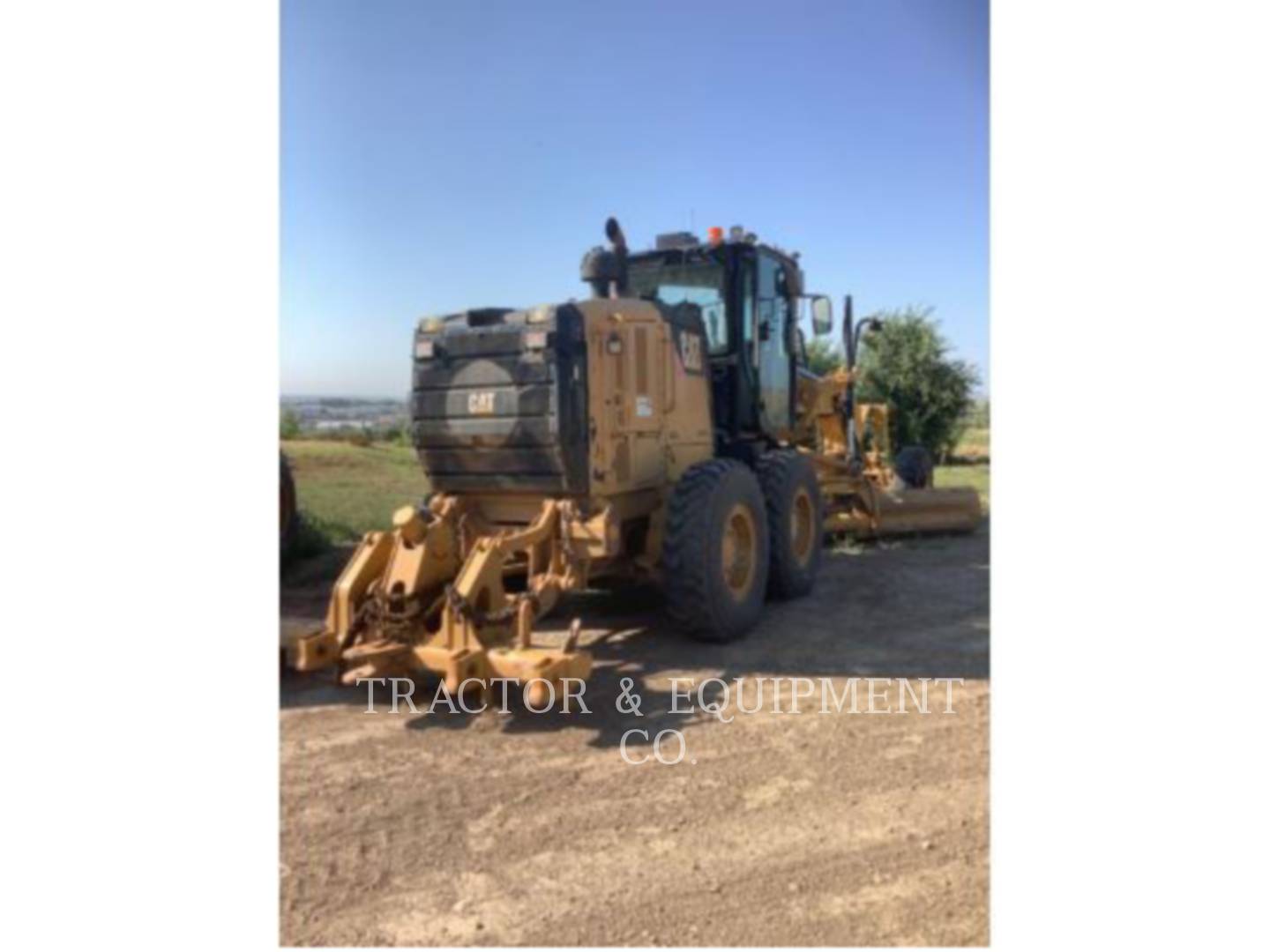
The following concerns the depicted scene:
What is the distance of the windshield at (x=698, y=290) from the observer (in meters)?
6.32

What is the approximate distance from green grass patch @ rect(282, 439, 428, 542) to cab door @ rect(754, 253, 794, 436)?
257 cm

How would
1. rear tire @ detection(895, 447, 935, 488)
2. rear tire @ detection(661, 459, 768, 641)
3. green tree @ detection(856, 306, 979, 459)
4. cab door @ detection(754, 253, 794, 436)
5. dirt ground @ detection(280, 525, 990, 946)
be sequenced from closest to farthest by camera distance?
dirt ground @ detection(280, 525, 990, 946) → rear tire @ detection(661, 459, 768, 641) → cab door @ detection(754, 253, 794, 436) → rear tire @ detection(895, 447, 935, 488) → green tree @ detection(856, 306, 979, 459)

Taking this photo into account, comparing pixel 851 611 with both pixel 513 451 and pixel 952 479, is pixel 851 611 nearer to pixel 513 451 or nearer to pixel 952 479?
pixel 513 451

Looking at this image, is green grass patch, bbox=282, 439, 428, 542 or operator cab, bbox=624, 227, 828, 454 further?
operator cab, bbox=624, 227, 828, 454

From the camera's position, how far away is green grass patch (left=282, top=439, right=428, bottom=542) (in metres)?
5.41

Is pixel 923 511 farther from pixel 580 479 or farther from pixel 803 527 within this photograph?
pixel 580 479

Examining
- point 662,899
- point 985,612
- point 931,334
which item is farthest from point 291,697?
point 931,334

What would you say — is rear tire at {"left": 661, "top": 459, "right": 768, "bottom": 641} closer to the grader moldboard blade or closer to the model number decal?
the model number decal

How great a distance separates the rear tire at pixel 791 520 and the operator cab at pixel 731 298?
1.21 feet

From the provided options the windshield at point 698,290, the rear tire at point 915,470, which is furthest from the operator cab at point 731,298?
the rear tire at point 915,470

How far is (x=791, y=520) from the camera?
6.41m

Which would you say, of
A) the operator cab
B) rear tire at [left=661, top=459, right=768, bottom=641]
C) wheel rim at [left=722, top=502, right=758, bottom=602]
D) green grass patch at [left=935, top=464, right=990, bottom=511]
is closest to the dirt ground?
rear tire at [left=661, top=459, right=768, bottom=641]

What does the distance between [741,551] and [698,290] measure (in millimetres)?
1843

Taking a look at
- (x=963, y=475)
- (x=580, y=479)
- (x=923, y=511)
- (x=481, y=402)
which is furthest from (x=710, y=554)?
(x=963, y=475)
